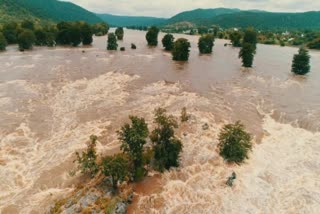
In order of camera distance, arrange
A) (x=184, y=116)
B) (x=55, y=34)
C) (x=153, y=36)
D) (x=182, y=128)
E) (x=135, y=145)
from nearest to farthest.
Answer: (x=135, y=145) < (x=182, y=128) < (x=184, y=116) < (x=55, y=34) < (x=153, y=36)

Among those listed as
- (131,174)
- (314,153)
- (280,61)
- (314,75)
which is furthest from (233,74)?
(131,174)

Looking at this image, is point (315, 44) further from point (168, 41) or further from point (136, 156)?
point (136, 156)

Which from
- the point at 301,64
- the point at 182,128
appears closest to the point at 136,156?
the point at 182,128

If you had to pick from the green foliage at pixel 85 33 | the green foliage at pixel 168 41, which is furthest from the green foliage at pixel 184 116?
the green foliage at pixel 85 33

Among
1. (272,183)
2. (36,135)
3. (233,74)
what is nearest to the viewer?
(272,183)

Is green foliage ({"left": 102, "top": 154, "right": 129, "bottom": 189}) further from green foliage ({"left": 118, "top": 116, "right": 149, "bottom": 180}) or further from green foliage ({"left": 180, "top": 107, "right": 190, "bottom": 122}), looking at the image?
green foliage ({"left": 180, "top": 107, "right": 190, "bottom": 122})

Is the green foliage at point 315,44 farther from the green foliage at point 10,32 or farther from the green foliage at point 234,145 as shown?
the green foliage at point 10,32

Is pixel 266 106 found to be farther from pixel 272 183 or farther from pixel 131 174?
pixel 131 174
